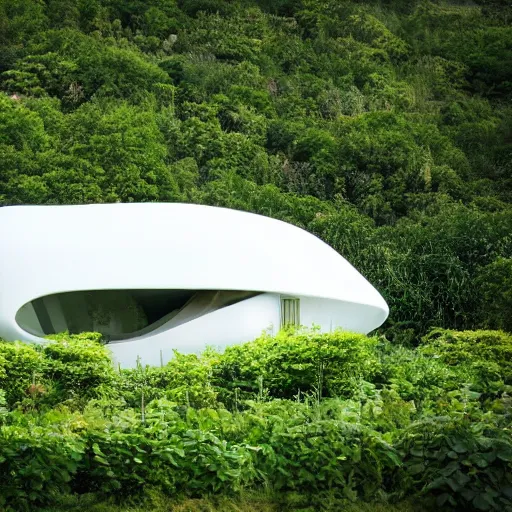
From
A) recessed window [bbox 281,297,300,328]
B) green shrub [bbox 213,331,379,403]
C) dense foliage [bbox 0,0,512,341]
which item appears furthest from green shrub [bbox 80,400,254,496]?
dense foliage [bbox 0,0,512,341]

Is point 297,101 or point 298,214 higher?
point 297,101

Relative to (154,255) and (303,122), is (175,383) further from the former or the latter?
(303,122)

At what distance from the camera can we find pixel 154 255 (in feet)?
35.4

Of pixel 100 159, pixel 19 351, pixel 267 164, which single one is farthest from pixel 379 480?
pixel 267 164

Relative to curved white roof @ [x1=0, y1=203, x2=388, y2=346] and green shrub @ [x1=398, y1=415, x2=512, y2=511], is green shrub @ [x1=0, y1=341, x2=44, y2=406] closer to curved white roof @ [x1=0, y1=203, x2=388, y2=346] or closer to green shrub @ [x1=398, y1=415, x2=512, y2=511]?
curved white roof @ [x1=0, y1=203, x2=388, y2=346]

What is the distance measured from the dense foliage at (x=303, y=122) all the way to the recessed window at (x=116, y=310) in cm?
480

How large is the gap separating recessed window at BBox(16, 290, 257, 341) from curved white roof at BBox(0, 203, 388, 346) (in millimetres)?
539

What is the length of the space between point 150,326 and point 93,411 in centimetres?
459

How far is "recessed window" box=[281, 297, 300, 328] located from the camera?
37.4 feet

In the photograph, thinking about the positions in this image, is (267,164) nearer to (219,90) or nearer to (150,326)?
(219,90)

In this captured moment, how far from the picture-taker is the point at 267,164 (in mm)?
25094

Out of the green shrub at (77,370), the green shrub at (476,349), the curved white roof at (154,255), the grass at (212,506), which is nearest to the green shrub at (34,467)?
the grass at (212,506)

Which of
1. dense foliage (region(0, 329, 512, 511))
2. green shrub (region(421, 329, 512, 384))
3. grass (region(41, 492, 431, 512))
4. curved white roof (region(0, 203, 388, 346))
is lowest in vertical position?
green shrub (region(421, 329, 512, 384))

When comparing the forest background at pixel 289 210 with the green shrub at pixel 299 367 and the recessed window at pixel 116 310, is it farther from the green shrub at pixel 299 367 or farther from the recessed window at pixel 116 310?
the recessed window at pixel 116 310
